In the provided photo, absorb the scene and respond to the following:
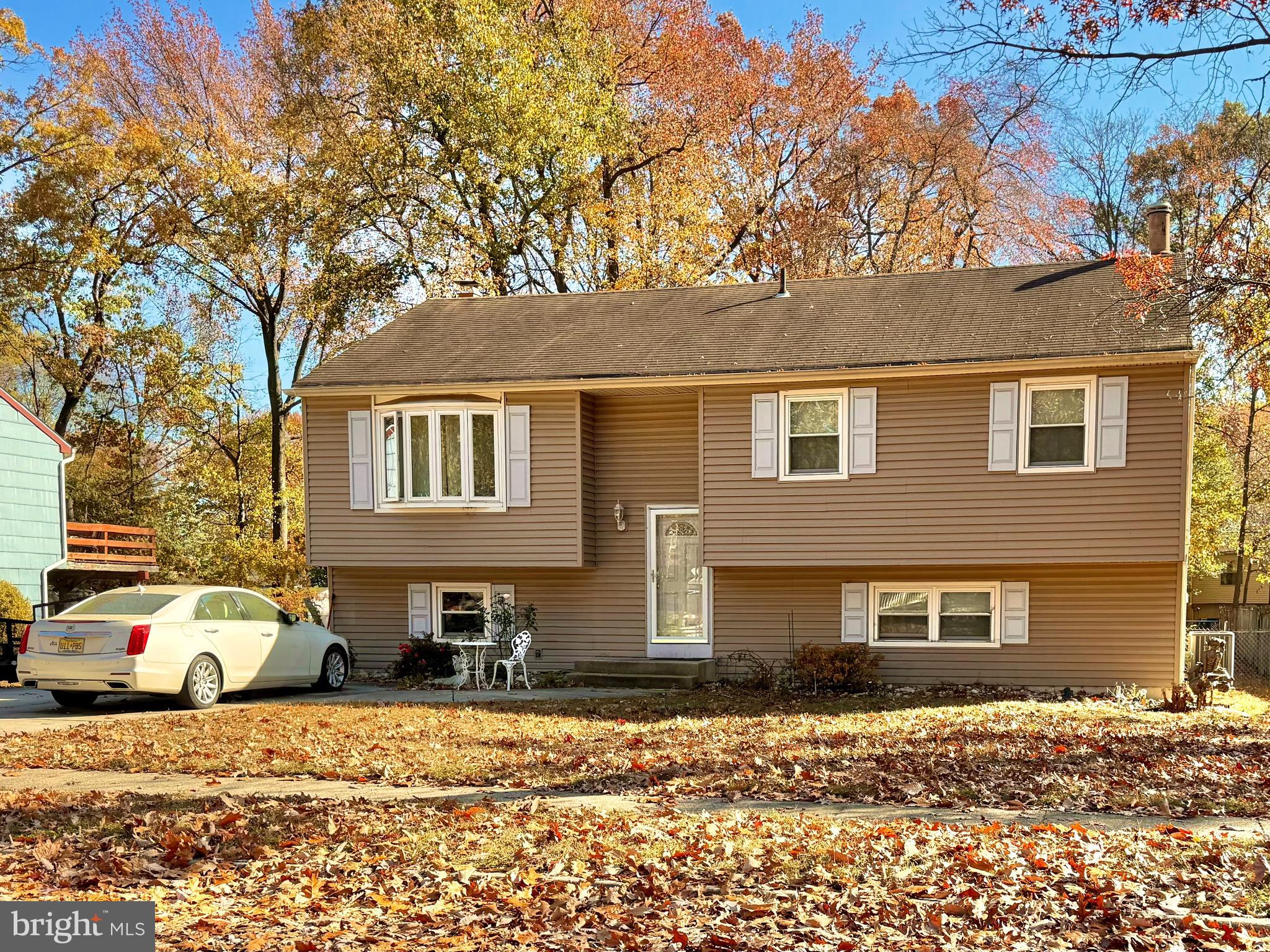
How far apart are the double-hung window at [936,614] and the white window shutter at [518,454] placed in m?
5.76

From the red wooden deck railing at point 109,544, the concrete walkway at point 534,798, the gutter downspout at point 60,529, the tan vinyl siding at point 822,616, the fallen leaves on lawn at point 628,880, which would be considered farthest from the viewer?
the red wooden deck railing at point 109,544

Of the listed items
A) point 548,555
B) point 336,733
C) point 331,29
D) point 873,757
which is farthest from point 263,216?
point 873,757

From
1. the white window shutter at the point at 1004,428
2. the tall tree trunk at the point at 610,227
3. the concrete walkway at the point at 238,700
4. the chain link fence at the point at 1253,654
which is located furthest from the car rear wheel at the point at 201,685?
the chain link fence at the point at 1253,654

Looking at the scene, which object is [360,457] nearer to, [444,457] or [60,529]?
[444,457]

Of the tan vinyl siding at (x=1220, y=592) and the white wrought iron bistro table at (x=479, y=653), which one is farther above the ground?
the white wrought iron bistro table at (x=479, y=653)

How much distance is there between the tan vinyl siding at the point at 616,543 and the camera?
18.0 meters

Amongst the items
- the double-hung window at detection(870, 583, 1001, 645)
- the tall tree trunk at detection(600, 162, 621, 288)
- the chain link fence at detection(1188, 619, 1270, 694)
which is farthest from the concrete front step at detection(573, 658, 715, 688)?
the tall tree trunk at detection(600, 162, 621, 288)

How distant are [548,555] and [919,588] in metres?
5.77

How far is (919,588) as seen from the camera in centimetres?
1711

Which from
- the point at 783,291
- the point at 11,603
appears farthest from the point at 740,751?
the point at 11,603

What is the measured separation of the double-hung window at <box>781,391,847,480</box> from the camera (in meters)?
16.6

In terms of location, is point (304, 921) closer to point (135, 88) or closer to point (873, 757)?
point (873, 757)

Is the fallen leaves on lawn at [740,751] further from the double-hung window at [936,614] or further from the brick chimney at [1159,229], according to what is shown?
the brick chimney at [1159,229]

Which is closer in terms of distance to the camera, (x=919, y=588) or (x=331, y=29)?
(x=919, y=588)
